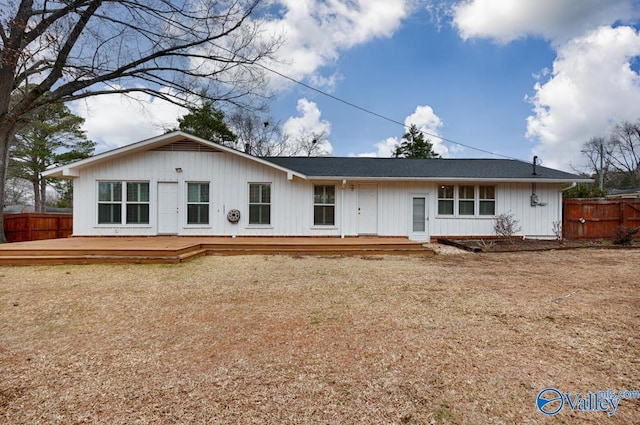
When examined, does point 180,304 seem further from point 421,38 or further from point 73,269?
point 421,38

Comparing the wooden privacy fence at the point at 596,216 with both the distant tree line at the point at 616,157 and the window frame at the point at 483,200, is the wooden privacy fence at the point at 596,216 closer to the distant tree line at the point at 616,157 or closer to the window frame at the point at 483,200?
the window frame at the point at 483,200

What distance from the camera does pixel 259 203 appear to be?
11.1 metres

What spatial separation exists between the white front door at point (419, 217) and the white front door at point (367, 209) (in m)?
1.38

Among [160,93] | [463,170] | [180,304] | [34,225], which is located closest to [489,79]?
[463,170]

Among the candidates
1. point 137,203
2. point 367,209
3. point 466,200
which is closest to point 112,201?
point 137,203

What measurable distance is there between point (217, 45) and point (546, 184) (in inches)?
557

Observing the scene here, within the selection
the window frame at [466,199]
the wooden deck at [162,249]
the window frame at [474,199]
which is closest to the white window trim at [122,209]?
the wooden deck at [162,249]

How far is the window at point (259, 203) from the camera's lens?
1109 centimetres

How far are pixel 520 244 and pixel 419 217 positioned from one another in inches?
137

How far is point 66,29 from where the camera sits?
10.6 metres

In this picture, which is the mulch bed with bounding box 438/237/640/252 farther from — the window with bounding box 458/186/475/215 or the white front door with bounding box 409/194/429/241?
the window with bounding box 458/186/475/215

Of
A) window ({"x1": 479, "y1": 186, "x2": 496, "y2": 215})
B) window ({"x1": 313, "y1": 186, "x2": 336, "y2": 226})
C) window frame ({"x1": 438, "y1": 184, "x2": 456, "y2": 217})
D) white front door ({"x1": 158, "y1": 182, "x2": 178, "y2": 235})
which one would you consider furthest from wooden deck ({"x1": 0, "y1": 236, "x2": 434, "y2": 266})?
window ({"x1": 479, "y1": 186, "x2": 496, "y2": 215})

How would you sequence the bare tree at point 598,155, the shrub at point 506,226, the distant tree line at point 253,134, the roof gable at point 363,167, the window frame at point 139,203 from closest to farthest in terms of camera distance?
the roof gable at point 363,167 → the window frame at point 139,203 → the shrub at point 506,226 → the distant tree line at point 253,134 → the bare tree at point 598,155

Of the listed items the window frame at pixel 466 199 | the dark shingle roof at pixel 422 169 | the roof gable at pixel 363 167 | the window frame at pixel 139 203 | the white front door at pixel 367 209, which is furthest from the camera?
the window frame at pixel 466 199
